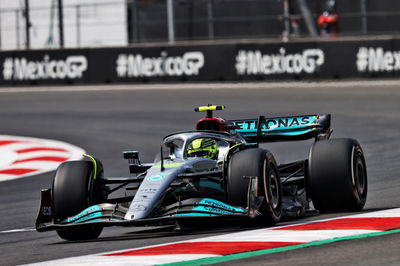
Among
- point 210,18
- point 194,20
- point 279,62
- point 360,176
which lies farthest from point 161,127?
point 194,20

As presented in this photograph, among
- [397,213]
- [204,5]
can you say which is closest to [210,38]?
[204,5]

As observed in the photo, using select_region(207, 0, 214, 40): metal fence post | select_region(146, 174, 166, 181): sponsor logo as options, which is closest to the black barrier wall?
select_region(207, 0, 214, 40): metal fence post

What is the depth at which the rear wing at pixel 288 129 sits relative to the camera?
10266 millimetres

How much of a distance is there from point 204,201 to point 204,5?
24276 mm

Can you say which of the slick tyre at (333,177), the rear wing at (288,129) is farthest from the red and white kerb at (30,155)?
the slick tyre at (333,177)

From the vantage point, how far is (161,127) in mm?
19375

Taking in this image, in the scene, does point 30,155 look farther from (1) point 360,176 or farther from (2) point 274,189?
(2) point 274,189

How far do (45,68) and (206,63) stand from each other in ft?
16.8

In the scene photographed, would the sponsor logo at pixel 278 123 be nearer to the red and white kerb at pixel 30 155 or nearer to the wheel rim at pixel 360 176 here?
the wheel rim at pixel 360 176

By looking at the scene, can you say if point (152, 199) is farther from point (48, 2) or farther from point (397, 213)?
point (48, 2)

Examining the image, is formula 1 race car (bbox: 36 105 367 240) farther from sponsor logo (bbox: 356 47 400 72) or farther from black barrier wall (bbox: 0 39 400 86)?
black barrier wall (bbox: 0 39 400 86)

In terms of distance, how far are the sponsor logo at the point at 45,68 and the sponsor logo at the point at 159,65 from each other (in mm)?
1195

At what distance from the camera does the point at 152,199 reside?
792 cm

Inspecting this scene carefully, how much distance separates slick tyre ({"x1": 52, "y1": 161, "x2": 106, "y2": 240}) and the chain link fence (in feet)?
66.0
